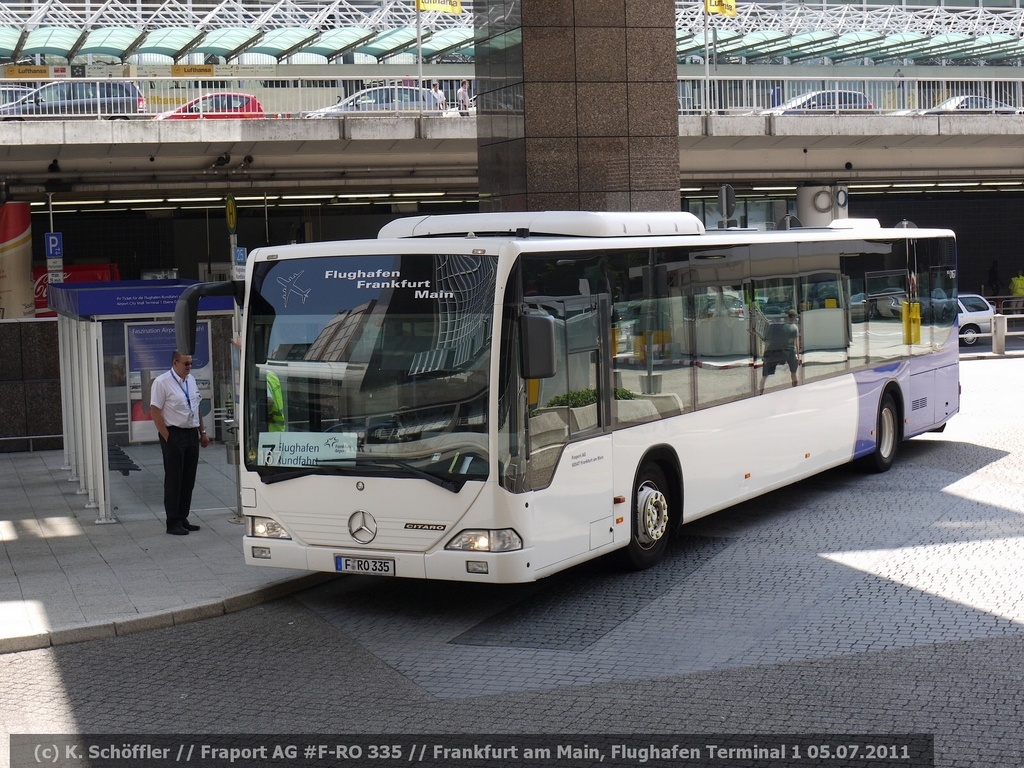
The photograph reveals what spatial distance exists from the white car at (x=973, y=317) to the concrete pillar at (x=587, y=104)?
22.1 meters

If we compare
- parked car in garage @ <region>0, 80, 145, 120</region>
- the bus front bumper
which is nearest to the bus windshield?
the bus front bumper

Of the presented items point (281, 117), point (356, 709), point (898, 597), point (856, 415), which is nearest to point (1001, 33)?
point (281, 117)

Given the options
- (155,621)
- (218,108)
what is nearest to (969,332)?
(218,108)

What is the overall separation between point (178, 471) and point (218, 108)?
730 inches

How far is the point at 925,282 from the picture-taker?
1541 centimetres

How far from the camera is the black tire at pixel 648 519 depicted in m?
9.58

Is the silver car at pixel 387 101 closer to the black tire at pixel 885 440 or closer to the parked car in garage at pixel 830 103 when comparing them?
the parked car in garage at pixel 830 103

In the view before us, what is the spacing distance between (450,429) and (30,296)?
992 inches

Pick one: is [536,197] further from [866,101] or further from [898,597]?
[866,101]

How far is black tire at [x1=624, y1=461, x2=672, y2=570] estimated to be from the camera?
9.58 m

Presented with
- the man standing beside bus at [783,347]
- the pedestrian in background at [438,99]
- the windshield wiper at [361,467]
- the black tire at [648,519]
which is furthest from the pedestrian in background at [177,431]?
the pedestrian in background at [438,99]

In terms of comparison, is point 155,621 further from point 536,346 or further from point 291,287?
point 536,346

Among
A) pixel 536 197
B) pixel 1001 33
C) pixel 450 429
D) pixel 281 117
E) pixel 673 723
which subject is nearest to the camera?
pixel 673 723

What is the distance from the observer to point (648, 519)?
9.69 metres
